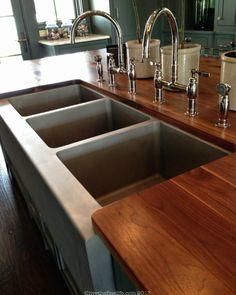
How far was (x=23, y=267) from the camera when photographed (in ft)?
4.49

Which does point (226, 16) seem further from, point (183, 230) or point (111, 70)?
point (183, 230)

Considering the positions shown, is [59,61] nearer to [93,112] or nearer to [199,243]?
[93,112]

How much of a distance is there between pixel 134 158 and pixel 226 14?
A: 2.91 metres

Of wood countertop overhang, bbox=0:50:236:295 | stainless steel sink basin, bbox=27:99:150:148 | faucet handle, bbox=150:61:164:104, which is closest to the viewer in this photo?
wood countertop overhang, bbox=0:50:236:295

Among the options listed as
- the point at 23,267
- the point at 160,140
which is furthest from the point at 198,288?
the point at 23,267

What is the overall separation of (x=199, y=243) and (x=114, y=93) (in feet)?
3.01

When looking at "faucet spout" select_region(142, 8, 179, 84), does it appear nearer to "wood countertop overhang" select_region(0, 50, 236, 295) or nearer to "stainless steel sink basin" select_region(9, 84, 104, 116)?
"wood countertop overhang" select_region(0, 50, 236, 295)

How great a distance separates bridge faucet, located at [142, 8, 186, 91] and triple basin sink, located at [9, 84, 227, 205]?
0.53 ft

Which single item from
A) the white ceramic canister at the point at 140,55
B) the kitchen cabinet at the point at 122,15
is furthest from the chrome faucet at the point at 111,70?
the kitchen cabinet at the point at 122,15

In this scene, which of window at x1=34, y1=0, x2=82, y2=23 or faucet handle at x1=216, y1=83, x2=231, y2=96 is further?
window at x1=34, y1=0, x2=82, y2=23

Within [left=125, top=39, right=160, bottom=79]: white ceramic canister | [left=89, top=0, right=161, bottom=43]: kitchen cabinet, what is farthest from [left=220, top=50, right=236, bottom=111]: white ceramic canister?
[left=89, top=0, right=161, bottom=43]: kitchen cabinet

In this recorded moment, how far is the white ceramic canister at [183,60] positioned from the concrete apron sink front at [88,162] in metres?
0.22

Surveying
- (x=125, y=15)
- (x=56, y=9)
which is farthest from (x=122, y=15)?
(x=56, y=9)

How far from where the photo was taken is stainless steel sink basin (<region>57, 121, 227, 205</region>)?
95cm
